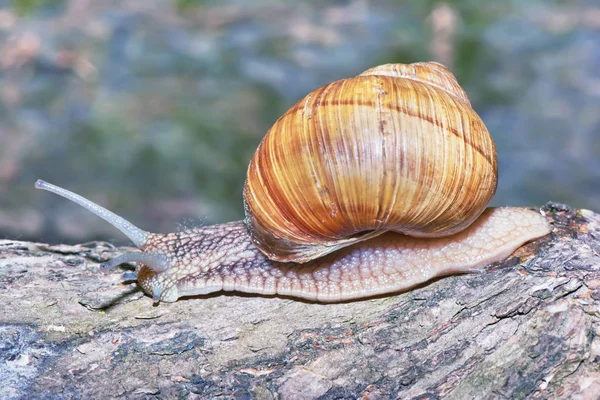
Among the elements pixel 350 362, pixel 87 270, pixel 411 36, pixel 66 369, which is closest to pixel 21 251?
pixel 87 270

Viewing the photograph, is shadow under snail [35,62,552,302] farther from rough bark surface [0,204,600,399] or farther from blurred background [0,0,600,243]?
blurred background [0,0,600,243]

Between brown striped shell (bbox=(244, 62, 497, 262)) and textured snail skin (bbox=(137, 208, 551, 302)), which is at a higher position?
brown striped shell (bbox=(244, 62, 497, 262))

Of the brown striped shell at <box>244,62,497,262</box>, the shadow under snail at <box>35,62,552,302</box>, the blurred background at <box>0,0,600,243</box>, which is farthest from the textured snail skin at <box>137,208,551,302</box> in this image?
the blurred background at <box>0,0,600,243</box>

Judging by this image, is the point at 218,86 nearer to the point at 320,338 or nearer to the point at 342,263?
the point at 342,263

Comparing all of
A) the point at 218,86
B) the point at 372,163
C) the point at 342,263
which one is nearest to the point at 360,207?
the point at 372,163

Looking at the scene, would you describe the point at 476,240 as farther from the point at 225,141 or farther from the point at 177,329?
the point at 225,141

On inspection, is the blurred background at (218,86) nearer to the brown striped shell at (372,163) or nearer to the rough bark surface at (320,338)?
the rough bark surface at (320,338)
